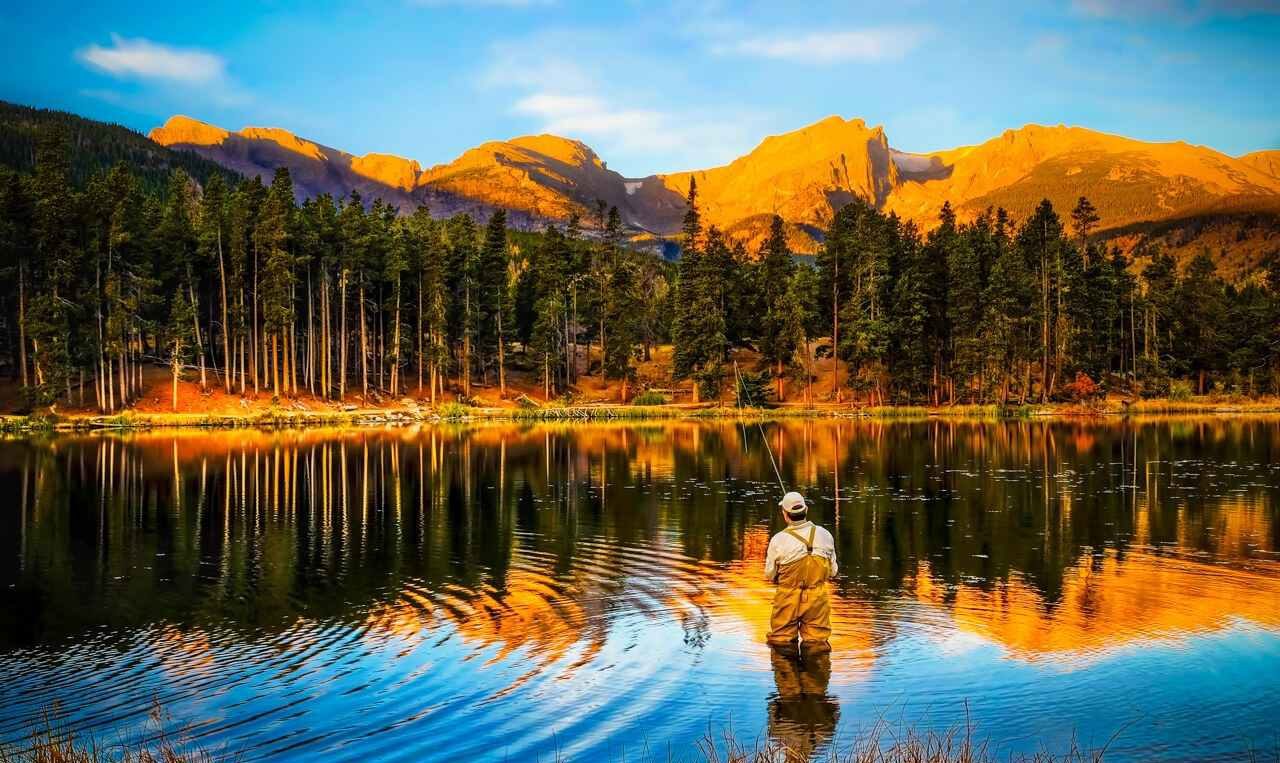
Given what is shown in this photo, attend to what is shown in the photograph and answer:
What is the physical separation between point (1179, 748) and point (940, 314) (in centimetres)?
8568

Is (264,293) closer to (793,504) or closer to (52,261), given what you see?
(52,261)

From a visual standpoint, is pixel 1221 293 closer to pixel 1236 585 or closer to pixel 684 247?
pixel 684 247

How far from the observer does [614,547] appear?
77.4ft

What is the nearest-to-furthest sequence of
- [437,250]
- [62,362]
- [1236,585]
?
[1236,585] → [62,362] → [437,250]

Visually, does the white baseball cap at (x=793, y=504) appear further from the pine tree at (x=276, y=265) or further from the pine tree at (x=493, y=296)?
the pine tree at (x=493, y=296)

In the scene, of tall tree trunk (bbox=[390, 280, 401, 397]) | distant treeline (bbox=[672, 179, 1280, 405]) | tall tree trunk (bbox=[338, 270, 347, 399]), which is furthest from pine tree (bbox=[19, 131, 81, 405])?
distant treeline (bbox=[672, 179, 1280, 405])

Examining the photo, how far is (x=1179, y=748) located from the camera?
1010cm

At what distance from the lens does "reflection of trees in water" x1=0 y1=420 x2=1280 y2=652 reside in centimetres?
1742

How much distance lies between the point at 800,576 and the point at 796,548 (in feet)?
1.47

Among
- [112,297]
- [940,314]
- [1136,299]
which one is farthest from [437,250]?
[1136,299]

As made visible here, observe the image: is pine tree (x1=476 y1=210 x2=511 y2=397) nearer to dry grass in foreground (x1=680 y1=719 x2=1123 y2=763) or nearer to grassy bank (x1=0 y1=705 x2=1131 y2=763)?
grassy bank (x1=0 y1=705 x2=1131 y2=763)

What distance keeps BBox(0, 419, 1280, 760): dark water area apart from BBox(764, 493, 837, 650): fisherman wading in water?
1.32 feet

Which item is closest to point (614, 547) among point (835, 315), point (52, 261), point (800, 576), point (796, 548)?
point (800, 576)

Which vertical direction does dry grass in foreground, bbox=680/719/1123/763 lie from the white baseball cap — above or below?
below
